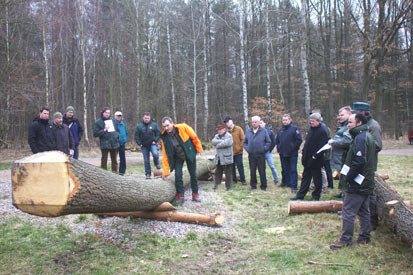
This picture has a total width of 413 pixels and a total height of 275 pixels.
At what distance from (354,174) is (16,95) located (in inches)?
556

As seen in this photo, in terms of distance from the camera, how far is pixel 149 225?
4742mm

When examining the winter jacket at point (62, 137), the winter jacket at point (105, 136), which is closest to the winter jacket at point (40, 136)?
the winter jacket at point (62, 137)

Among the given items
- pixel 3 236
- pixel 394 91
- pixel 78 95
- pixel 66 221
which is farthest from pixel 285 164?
pixel 394 91

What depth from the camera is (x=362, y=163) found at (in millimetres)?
3871

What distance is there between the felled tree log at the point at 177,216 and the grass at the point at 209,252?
1.10 feet

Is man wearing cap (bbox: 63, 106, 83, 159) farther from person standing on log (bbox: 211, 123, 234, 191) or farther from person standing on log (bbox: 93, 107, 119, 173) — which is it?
person standing on log (bbox: 211, 123, 234, 191)

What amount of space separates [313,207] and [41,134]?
5.63m

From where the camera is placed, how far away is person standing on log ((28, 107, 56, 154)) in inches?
247

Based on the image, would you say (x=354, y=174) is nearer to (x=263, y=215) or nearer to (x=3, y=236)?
(x=263, y=215)

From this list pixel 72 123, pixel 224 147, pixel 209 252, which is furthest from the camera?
pixel 72 123

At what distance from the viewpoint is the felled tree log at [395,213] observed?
12.2 feet

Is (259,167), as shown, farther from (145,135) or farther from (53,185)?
(53,185)

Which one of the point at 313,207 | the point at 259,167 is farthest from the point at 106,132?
the point at 313,207

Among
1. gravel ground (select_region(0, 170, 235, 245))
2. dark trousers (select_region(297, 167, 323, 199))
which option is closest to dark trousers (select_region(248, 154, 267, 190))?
dark trousers (select_region(297, 167, 323, 199))
